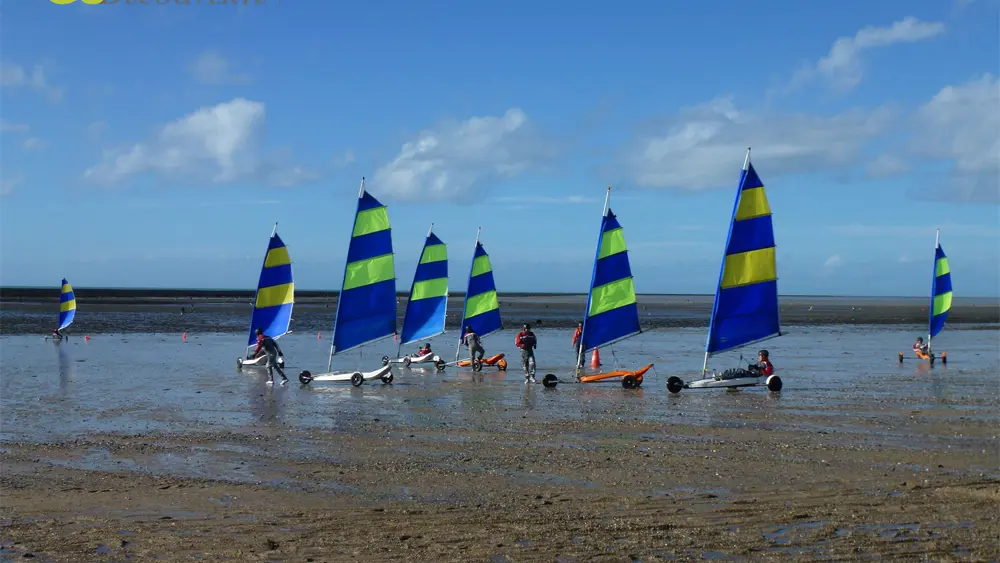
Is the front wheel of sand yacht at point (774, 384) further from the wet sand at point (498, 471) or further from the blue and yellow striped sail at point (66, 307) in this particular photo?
the blue and yellow striped sail at point (66, 307)

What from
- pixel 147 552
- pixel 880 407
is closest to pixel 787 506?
pixel 147 552

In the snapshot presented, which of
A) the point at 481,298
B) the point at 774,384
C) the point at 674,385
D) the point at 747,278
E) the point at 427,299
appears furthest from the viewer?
the point at 481,298

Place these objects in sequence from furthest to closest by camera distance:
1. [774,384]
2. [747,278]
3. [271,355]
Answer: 1. [271,355]
2. [747,278]
3. [774,384]

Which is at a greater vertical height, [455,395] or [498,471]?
[455,395]

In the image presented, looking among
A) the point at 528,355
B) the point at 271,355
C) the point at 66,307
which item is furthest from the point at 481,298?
the point at 66,307

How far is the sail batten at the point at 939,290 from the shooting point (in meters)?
33.3

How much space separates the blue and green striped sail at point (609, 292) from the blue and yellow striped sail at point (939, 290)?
13526mm

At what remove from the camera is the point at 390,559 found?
28.2 ft

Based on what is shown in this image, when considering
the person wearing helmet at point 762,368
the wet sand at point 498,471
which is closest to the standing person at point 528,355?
the wet sand at point 498,471

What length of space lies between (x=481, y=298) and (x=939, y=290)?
1698 centimetres

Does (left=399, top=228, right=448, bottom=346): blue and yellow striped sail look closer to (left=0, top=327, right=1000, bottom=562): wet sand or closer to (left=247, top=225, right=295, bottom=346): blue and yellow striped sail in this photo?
(left=247, top=225, right=295, bottom=346): blue and yellow striped sail

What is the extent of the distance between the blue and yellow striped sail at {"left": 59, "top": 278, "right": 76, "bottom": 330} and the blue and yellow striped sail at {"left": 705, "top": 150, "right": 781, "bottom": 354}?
108ft

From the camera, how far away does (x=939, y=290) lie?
3397 cm

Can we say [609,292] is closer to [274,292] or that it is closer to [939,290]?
[274,292]
